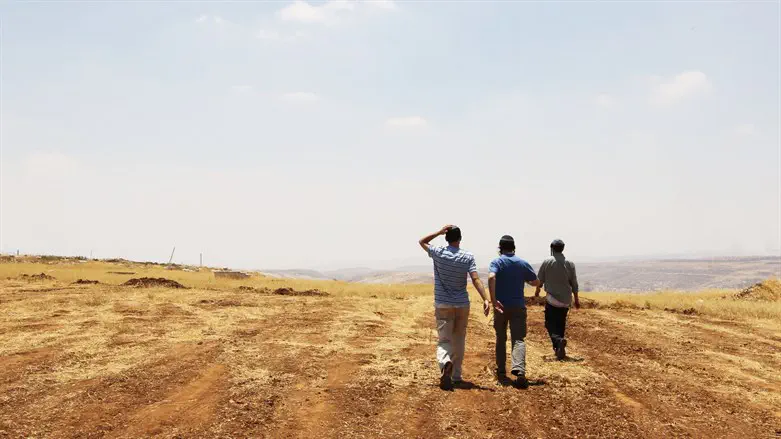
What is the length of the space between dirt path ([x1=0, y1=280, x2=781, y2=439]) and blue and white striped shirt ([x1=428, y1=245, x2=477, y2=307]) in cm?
133

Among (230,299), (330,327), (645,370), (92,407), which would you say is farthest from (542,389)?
(230,299)

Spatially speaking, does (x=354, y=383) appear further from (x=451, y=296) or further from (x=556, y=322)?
(x=556, y=322)

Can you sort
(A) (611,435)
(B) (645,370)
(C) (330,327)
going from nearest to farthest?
(A) (611,435) → (B) (645,370) → (C) (330,327)

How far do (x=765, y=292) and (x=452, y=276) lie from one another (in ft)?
81.0

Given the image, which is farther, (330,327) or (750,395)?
(330,327)

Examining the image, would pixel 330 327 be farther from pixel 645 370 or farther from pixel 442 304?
pixel 645 370

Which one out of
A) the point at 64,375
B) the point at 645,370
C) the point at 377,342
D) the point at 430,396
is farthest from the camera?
the point at 377,342

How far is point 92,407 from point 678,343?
1239 cm

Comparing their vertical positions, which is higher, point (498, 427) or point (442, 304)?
point (442, 304)

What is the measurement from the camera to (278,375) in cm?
844

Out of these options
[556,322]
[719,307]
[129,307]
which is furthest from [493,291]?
[719,307]

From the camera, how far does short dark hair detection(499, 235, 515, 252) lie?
8406 millimetres

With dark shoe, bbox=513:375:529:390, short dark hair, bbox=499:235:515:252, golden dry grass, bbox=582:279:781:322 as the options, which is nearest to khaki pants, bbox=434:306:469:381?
dark shoe, bbox=513:375:529:390

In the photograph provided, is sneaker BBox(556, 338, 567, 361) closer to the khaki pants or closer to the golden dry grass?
the khaki pants
